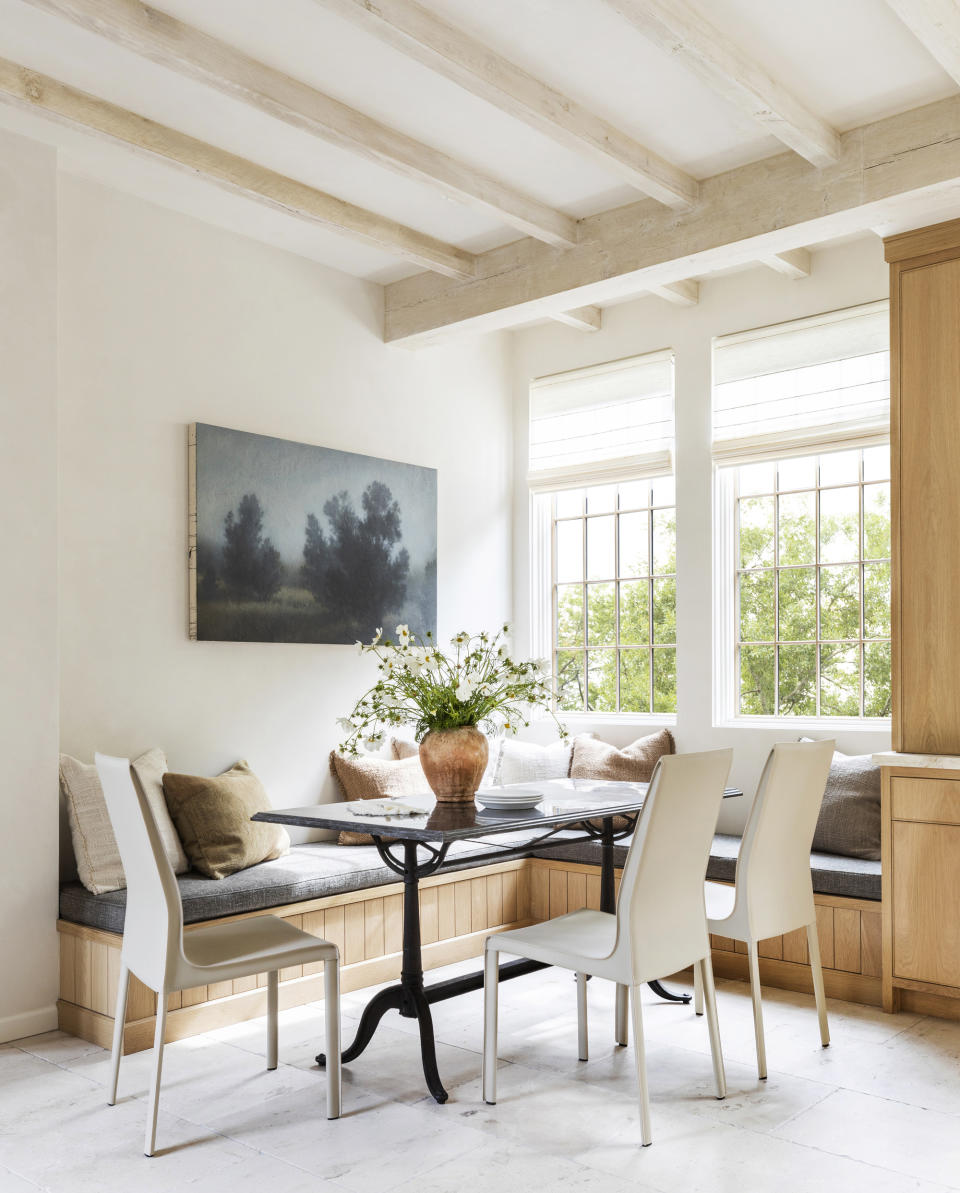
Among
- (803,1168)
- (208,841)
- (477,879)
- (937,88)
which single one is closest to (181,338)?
(208,841)

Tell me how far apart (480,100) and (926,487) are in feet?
7.05

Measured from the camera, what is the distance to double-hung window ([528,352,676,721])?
550cm

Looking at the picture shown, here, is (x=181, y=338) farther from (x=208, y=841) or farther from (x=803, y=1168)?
(x=803, y=1168)

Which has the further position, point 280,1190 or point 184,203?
point 184,203

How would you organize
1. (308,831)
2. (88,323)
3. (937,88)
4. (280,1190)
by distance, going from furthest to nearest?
(308,831) → (88,323) → (937,88) → (280,1190)

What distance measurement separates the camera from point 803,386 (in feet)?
16.3

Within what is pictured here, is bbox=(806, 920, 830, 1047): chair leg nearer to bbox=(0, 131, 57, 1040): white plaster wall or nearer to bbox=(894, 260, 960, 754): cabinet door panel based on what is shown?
bbox=(894, 260, 960, 754): cabinet door panel

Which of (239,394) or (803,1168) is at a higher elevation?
(239,394)

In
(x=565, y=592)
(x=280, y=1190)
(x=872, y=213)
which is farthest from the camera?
(x=565, y=592)

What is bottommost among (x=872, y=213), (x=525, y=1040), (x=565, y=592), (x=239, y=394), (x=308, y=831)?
(x=525, y=1040)

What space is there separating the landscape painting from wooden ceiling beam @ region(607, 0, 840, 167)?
7.84 ft

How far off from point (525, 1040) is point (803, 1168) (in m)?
1.17

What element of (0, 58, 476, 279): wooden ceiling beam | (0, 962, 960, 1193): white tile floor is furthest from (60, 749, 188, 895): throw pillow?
(0, 58, 476, 279): wooden ceiling beam

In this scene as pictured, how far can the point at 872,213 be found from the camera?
3764 mm
